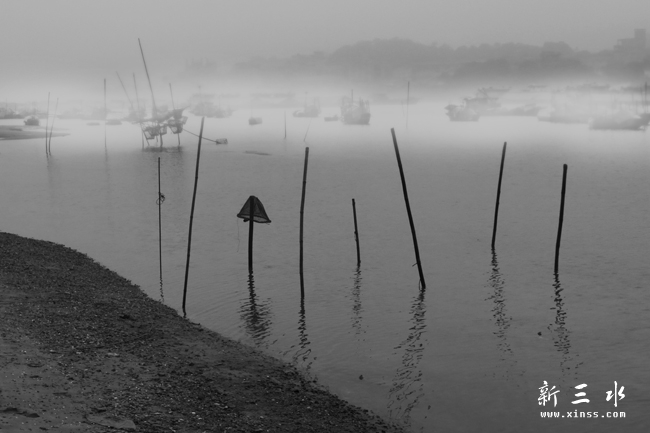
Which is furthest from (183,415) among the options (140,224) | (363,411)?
(140,224)

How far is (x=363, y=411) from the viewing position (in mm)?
13328

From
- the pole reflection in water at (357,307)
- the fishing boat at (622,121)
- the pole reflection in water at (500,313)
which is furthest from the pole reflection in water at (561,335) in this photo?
the fishing boat at (622,121)

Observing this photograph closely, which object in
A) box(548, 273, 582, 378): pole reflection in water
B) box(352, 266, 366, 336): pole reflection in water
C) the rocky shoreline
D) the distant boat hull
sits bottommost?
box(548, 273, 582, 378): pole reflection in water

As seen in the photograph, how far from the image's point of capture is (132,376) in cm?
1255

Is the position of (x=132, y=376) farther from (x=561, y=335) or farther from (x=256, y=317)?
(x=561, y=335)

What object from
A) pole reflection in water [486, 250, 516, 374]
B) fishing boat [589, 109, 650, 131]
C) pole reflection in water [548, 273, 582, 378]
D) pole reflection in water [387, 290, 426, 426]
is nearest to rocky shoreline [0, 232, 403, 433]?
pole reflection in water [387, 290, 426, 426]

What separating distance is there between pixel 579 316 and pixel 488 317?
287 cm

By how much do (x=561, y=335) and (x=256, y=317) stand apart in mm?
8833

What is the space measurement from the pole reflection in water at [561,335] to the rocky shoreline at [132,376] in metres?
6.13

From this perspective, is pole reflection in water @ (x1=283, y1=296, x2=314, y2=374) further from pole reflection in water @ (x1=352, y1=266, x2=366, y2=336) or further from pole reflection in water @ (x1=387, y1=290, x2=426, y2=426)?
pole reflection in water @ (x1=387, y1=290, x2=426, y2=426)

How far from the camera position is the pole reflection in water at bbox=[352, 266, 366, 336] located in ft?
63.8

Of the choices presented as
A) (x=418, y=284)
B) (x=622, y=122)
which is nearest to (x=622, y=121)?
(x=622, y=122)

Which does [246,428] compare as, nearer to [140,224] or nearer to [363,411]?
[363,411]

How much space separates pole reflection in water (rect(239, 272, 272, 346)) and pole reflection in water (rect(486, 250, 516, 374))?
252 inches
